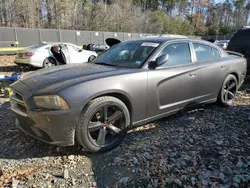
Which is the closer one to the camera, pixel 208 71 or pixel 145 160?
pixel 145 160

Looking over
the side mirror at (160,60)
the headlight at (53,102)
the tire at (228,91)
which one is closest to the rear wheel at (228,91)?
the tire at (228,91)

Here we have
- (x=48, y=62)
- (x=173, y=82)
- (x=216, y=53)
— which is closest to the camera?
(x=173, y=82)

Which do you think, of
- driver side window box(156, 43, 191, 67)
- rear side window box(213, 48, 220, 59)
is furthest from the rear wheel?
driver side window box(156, 43, 191, 67)

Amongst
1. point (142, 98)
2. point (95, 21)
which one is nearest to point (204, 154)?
point (142, 98)

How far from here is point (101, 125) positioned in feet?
9.89

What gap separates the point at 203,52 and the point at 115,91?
229 centimetres

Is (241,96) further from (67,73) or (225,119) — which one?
(67,73)

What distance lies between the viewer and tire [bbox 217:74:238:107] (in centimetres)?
472

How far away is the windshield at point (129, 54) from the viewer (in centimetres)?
357

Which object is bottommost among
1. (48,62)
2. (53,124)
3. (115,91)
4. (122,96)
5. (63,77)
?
(48,62)

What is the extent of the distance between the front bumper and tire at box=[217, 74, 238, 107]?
10.7ft

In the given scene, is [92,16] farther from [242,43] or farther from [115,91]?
[115,91]

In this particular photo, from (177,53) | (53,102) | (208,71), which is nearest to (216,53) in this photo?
(208,71)

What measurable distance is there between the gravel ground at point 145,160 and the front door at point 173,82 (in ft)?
1.38
